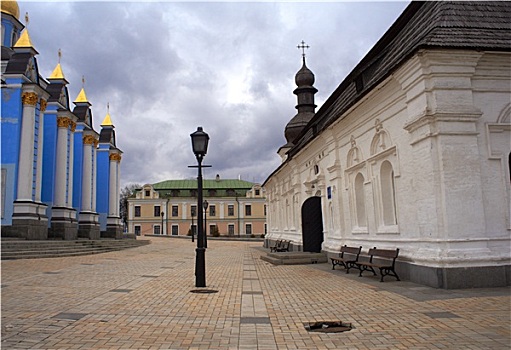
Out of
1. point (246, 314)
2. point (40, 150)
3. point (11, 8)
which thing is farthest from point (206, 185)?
point (246, 314)

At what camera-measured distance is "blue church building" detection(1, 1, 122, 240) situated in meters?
22.5

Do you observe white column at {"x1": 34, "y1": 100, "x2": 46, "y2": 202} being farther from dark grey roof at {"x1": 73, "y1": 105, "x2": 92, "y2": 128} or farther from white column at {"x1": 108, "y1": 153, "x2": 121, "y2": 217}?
white column at {"x1": 108, "y1": 153, "x2": 121, "y2": 217}

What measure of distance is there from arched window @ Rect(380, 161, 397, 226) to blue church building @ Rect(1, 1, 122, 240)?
18.1 m

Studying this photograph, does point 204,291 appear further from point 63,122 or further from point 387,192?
point 63,122

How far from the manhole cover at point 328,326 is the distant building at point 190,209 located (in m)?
58.6

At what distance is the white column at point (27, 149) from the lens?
2252 cm

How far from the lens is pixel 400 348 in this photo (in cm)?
497

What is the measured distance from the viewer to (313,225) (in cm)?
1872

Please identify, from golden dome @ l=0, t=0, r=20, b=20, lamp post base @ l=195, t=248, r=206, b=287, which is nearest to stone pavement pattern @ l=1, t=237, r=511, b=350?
lamp post base @ l=195, t=248, r=206, b=287

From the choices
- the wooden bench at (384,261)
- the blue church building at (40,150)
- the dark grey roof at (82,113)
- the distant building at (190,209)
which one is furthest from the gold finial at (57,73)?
the distant building at (190,209)

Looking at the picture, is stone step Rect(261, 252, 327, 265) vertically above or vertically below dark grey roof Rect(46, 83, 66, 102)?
below

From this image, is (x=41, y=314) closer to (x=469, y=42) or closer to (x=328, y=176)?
(x=469, y=42)

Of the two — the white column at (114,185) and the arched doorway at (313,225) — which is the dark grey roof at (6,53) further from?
the arched doorway at (313,225)

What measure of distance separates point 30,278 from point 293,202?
1669 cm
